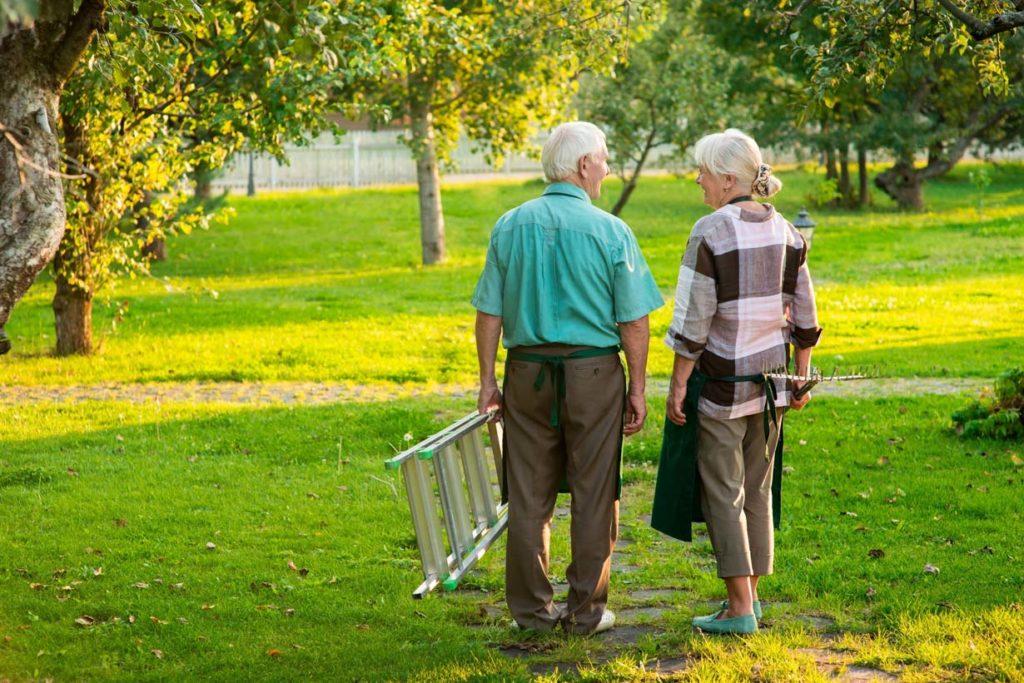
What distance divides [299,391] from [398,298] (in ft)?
20.2

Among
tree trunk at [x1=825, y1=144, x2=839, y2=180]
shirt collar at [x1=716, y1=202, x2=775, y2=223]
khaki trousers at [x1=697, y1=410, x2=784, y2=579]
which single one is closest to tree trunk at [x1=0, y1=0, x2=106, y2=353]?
shirt collar at [x1=716, y1=202, x2=775, y2=223]

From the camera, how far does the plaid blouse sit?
498 centimetres

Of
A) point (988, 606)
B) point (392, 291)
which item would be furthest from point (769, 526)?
point (392, 291)

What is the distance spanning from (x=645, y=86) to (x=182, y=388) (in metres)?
16.7

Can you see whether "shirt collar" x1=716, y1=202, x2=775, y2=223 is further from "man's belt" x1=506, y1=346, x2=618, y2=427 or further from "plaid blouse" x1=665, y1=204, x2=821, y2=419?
"man's belt" x1=506, y1=346, x2=618, y2=427

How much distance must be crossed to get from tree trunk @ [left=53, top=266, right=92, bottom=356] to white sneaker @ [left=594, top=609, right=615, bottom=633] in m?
9.11

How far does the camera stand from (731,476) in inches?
201

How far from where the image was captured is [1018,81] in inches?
1123

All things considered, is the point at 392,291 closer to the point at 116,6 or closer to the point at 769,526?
the point at 116,6

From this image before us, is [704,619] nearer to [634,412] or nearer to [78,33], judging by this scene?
[634,412]

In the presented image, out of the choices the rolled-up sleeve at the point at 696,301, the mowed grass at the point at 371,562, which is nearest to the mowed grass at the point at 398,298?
the mowed grass at the point at 371,562

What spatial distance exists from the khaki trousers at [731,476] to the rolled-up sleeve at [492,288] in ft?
3.11

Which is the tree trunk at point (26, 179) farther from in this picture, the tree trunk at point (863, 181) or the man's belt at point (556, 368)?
the tree trunk at point (863, 181)

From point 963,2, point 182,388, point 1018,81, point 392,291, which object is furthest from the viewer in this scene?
point 1018,81
